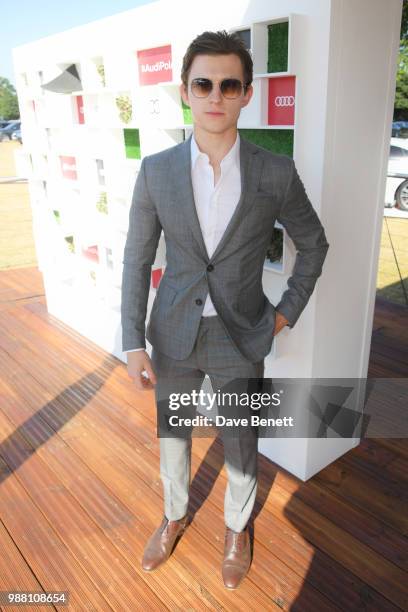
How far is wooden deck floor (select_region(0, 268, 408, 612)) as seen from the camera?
91.8 inches

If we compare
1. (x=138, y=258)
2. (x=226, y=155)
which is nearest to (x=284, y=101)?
(x=226, y=155)

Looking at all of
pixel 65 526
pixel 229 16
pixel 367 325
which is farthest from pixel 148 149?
pixel 65 526

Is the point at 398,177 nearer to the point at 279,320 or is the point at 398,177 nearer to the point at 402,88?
the point at 279,320

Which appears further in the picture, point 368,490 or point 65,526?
point 368,490

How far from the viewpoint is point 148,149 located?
355cm

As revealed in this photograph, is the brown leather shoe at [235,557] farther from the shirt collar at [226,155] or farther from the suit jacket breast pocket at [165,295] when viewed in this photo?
the shirt collar at [226,155]

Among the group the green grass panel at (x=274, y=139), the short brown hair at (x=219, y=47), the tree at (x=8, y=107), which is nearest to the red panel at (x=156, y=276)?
the green grass panel at (x=274, y=139)

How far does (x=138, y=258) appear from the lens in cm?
Answer: 211

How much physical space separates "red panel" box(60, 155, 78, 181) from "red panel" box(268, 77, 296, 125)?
246 cm

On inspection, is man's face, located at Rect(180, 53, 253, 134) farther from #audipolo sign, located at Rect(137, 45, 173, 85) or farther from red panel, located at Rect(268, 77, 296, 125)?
#audipolo sign, located at Rect(137, 45, 173, 85)

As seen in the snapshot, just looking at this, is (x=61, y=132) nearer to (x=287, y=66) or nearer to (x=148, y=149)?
(x=148, y=149)

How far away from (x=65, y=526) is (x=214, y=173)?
1.99m

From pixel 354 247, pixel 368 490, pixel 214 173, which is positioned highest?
pixel 214 173

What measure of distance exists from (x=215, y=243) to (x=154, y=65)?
197 cm
